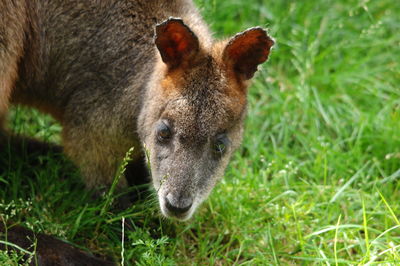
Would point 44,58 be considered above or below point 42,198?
above

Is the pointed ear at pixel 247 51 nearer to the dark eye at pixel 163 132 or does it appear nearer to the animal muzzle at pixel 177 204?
the dark eye at pixel 163 132

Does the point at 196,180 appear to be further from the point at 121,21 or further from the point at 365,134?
the point at 365,134

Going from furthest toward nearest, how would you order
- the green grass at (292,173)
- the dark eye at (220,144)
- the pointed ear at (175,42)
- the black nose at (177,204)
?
the green grass at (292,173) < the dark eye at (220,144) < the pointed ear at (175,42) < the black nose at (177,204)

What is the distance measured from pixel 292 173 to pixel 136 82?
63.3 inches

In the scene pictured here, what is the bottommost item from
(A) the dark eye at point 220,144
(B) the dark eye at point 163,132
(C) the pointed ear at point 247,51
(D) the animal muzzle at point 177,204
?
(D) the animal muzzle at point 177,204

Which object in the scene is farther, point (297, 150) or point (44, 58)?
point (297, 150)

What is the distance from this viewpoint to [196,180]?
4684 millimetres

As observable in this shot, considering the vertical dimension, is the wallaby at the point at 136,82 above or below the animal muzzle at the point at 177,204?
above

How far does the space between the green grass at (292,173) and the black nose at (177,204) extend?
23 cm

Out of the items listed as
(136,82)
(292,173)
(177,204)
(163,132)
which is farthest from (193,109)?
(292,173)

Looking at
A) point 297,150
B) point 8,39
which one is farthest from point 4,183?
point 297,150

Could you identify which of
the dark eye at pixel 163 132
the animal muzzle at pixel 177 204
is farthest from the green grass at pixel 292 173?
the dark eye at pixel 163 132

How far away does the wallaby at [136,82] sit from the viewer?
15.4 ft

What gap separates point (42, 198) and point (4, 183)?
350 millimetres
